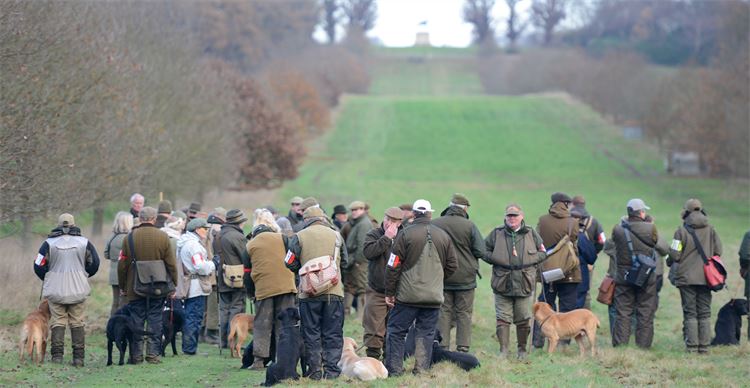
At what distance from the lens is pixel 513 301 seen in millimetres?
13664

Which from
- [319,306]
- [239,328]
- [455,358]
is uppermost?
[319,306]

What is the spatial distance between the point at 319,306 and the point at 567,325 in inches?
148

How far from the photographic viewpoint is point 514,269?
13406mm

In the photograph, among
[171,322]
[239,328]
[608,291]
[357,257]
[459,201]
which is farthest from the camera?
[357,257]

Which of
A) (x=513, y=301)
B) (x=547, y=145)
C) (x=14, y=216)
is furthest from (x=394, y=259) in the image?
(x=547, y=145)

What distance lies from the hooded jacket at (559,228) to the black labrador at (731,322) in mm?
2351

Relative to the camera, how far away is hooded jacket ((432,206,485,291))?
12.7 m

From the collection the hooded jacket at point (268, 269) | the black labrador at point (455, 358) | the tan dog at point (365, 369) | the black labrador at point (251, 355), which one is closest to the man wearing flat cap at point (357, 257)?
the black labrador at point (251, 355)

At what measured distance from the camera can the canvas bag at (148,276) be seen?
1302cm

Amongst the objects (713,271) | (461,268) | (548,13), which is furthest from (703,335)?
(548,13)

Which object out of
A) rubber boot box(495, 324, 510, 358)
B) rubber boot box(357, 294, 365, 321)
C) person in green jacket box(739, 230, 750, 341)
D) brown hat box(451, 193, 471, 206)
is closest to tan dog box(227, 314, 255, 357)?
brown hat box(451, 193, 471, 206)

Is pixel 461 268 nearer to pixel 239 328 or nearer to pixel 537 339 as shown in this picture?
pixel 537 339

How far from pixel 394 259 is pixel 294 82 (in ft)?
195

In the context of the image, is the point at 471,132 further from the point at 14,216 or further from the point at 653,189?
the point at 14,216
